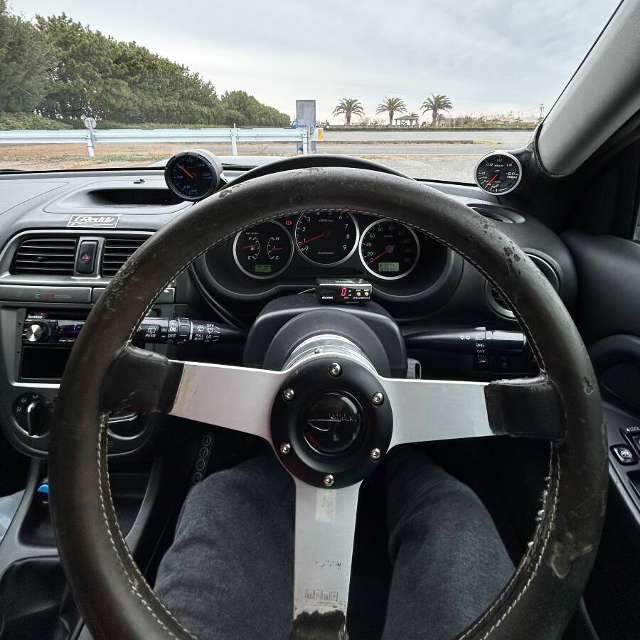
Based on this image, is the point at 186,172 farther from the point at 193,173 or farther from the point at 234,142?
the point at 234,142

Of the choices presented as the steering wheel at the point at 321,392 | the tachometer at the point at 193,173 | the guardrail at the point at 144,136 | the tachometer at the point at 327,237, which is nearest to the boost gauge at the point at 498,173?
the tachometer at the point at 327,237

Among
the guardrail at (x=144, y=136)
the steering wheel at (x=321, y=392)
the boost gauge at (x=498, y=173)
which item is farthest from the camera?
the guardrail at (x=144, y=136)

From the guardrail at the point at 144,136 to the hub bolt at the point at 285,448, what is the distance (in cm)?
212

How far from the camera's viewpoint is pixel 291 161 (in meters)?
1.88

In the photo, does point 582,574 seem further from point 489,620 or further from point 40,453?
point 40,453

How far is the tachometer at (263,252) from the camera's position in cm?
229

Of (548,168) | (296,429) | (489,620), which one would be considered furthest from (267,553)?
(548,168)

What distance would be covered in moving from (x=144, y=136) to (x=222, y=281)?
1343 mm

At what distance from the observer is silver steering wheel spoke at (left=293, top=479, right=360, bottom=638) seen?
106 cm

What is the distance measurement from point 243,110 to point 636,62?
194 centimetres

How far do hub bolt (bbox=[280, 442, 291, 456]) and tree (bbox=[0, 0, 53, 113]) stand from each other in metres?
2.39

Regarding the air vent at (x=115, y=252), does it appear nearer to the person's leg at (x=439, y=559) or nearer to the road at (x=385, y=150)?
the road at (x=385, y=150)

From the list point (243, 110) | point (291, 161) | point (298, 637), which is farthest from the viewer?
point (243, 110)

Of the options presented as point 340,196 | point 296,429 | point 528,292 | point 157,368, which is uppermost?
point 340,196
